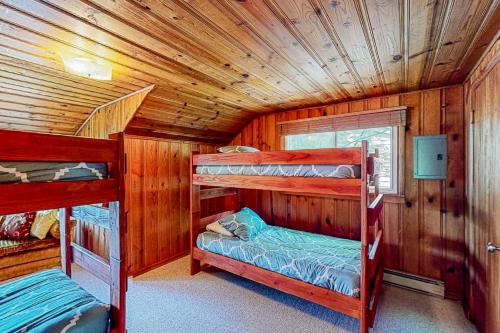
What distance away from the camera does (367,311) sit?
1.83 meters

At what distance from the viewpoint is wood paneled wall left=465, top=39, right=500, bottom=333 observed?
4.99 ft

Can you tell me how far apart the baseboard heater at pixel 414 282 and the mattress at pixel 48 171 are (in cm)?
301

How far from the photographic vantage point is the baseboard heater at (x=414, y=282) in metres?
2.45

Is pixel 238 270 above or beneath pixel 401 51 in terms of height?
beneath

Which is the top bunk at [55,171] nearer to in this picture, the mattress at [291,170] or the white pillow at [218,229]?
the mattress at [291,170]

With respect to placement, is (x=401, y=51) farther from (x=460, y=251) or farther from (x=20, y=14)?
(x=20, y=14)

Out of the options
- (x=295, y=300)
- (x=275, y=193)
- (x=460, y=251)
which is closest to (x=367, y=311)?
(x=295, y=300)

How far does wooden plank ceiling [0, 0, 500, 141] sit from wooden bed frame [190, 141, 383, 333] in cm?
73

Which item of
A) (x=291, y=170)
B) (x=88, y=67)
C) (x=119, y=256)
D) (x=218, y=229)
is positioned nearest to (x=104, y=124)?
(x=88, y=67)

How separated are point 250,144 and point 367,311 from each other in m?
2.70

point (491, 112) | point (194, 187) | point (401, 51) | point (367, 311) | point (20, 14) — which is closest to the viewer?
point (20, 14)

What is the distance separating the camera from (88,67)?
176 centimetres

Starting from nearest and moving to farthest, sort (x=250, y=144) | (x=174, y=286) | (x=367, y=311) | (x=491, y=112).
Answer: (x=491, y=112)
(x=367, y=311)
(x=174, y=286)
(x=250, y=144)

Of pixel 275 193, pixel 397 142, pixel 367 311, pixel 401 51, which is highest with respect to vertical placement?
pixel 401 51
